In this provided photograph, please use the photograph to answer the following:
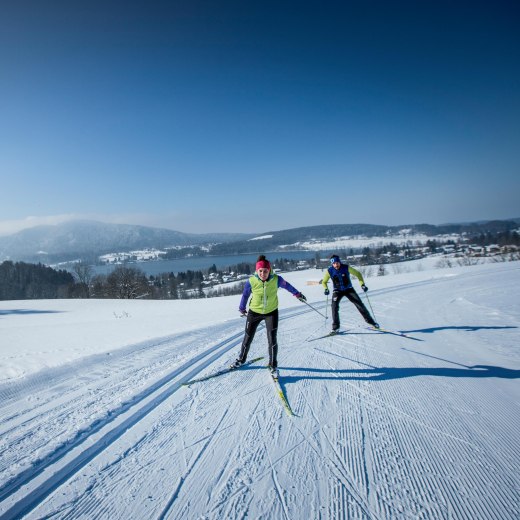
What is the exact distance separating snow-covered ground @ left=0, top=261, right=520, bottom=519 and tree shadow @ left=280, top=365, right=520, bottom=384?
0.03 meters

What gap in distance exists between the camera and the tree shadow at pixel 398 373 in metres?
4.38

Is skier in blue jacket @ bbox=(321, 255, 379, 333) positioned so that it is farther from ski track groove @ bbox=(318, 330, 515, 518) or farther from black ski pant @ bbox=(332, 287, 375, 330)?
ski track groove @ bbox=(318, 330, 515, 518)

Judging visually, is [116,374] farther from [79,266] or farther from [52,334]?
[79,266]

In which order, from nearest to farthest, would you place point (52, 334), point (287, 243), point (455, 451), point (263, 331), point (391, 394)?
1. point (455, 451)
2. point (391, 394)
3. point (263, 331)
4. point (52, 334)
5. point (287, 243)

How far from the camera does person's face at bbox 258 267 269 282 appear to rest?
465cm

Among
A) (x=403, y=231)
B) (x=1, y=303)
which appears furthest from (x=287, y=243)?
(x=1, y=303)

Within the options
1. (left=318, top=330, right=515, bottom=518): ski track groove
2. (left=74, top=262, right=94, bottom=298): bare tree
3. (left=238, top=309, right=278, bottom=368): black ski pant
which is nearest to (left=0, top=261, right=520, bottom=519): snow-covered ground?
(left=318, top=330, right=515, bottom=518): ski track groove

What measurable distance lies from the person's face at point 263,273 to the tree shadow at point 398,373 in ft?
5.66

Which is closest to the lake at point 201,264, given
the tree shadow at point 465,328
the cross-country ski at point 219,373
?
the tree shadow at point 465,328

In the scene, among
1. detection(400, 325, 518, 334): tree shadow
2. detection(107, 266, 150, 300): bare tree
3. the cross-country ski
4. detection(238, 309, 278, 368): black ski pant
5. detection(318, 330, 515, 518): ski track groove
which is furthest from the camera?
detection(107, 266, 150, 300): bare tree

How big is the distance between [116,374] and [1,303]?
30682 millimetres

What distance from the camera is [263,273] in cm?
466

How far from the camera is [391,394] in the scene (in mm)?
3840

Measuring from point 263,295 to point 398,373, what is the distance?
267 cm
